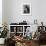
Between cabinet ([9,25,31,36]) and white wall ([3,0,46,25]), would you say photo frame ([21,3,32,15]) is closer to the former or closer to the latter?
white wall ([3,0,46,25])

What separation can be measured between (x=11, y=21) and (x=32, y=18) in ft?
3.05

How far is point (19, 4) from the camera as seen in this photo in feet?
19.5

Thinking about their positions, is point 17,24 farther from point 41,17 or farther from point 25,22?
point 41,17

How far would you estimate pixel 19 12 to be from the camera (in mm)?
5945

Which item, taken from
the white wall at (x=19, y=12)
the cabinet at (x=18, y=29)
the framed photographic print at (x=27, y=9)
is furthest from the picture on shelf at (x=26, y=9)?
the cabinet at (x=18, y=29)

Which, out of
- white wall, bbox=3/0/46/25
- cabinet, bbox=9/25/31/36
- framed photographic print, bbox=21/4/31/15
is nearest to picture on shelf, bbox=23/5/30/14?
framed photographic print, bbox=21/4/31/15

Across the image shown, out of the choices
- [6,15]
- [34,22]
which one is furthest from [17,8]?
[34,22]

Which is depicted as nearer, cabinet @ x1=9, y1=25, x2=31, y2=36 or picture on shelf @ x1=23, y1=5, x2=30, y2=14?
cabinet @ x1=9, y1=25, x2=31, y2=36

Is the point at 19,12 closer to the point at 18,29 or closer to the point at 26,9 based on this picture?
the point at 26,9

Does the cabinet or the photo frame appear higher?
the photo frame

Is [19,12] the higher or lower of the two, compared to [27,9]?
lower

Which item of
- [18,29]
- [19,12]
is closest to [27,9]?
[19,12]

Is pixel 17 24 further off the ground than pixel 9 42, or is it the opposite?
pixel 17 24

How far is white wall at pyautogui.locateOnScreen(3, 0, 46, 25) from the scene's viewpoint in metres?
5.91
